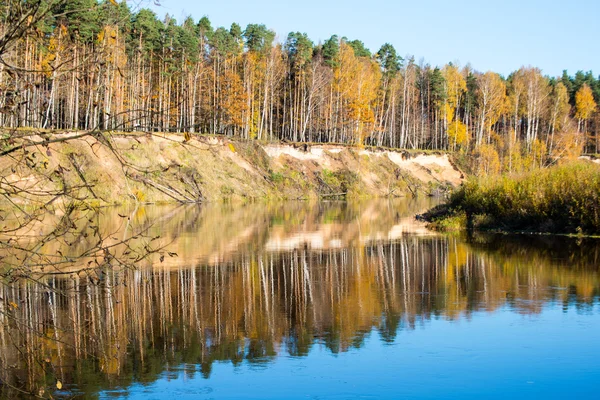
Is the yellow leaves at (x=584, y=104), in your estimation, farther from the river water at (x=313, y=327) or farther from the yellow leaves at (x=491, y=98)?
the river water at (x=313, y=327)

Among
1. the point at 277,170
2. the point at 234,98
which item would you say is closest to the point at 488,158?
the point at 277,170

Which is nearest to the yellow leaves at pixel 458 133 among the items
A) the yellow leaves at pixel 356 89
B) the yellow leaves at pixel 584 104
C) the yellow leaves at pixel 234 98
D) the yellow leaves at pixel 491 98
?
the yellow leaves at pixel 491 98

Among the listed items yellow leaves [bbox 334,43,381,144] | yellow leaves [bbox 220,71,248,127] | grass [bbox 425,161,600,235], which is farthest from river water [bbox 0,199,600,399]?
yellow leaves [bbox 334,43,381,144]

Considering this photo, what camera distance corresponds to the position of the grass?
32.7 m

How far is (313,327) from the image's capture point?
1482 centimetres

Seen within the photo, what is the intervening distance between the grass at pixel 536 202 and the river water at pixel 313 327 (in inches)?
247

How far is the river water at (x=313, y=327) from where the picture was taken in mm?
10812

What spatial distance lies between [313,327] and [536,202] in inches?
914

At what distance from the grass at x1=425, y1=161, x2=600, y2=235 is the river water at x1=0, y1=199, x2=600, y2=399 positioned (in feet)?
20.6

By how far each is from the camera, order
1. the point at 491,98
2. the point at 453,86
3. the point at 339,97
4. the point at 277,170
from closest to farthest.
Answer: the point at 277,170 → the point at 339,97 → the point at 491,98 → the point at 453,86

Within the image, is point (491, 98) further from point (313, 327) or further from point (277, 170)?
point (313, 327)

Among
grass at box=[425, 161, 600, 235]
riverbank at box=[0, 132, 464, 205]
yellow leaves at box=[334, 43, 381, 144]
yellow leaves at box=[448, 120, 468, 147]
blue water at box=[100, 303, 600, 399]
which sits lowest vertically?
blue water at box=[100, 303, 600, 399]

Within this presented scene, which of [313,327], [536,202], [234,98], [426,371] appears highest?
[234,98]

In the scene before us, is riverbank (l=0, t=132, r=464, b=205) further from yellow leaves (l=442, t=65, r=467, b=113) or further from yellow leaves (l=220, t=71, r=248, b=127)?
yellow leaves (l=442, t=65, r=467, b=113)
